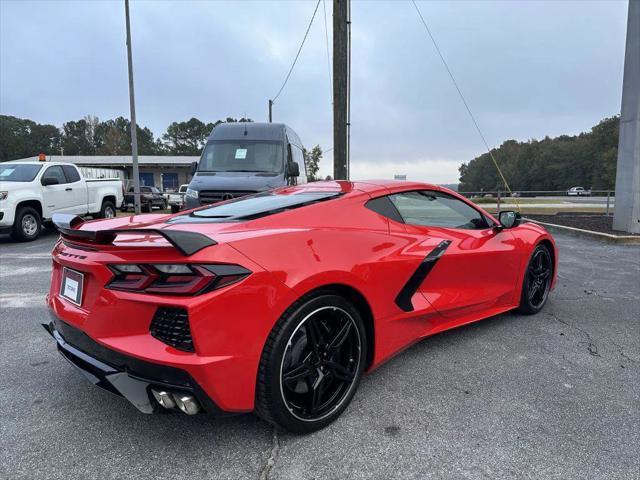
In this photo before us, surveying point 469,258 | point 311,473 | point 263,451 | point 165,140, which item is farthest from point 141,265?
point 165,140

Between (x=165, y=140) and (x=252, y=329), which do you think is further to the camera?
(x=165, y=140)

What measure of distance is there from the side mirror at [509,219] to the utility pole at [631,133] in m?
8.24

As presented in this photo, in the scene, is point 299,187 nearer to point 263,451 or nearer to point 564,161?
point 263,451

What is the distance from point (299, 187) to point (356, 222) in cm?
91

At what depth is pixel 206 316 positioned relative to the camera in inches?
74.3

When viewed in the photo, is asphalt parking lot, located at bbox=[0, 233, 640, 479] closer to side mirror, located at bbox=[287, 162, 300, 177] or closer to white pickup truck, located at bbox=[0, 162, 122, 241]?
side mirror, located at bbox=[287, 162, 300, 177]

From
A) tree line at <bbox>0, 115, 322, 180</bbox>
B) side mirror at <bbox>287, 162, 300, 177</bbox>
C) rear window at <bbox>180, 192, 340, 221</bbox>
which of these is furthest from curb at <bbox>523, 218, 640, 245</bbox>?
tree line at <bbox>0, 115, 322, 180</bbox>

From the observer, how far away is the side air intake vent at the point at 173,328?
1.89 meters

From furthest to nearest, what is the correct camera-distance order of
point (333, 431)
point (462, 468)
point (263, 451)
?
point (333, 431)
point (263, 451)
point (462, 468)

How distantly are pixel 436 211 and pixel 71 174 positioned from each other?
10.4 metres

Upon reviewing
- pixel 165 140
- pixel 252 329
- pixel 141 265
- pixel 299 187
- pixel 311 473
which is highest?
pixel 165 140

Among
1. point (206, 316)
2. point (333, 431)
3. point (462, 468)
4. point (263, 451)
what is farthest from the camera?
point (333, 431)

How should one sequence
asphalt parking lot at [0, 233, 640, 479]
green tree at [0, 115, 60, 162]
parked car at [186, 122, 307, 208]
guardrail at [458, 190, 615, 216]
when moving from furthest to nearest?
green tree at [0, 115, 60, 162] < guardrail at [458, 190, 615, 216] < parked car at [186, 122, 307, 208] < asphalt parking lot at [0, 233, 640, 479]

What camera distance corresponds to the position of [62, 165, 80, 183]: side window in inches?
423
